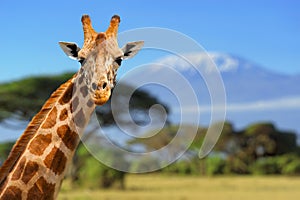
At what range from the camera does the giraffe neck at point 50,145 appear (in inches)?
232

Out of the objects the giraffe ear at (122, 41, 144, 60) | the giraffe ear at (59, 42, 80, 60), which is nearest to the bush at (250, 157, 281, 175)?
the giraffe ear at (122, 41, 144, 60)

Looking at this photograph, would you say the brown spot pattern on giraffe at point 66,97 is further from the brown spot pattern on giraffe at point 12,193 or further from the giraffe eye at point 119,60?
the brown spot pattern on giraffe at point 12,193

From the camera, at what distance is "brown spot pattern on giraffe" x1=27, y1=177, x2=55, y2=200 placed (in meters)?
5.88

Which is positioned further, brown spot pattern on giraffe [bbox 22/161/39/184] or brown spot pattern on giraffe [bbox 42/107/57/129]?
brown spot pattern on giraffe [bbox 42/107/57/129]

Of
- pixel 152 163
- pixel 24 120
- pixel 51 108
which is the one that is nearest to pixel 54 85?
pixel 24 120

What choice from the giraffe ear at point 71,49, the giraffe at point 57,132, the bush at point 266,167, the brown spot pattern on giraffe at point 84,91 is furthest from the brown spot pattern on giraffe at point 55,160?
the bush at point 266,167

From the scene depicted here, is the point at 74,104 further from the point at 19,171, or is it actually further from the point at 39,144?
the point at 19,171

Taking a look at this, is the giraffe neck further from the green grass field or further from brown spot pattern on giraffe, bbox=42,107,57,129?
the green grass field

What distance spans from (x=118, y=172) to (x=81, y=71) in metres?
27.2

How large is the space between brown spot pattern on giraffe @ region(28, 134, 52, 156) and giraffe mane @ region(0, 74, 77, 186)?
69 mm

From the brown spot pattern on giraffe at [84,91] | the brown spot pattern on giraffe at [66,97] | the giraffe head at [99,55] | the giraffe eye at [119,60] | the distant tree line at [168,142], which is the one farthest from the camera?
the distant tree line at [168,142]

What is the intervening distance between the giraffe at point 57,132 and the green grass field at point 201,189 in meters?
19.4

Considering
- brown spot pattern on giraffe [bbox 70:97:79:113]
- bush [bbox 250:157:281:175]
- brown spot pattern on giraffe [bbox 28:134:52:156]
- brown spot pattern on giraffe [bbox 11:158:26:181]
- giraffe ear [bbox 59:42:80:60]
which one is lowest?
bush [bbox 250:157:281:175]

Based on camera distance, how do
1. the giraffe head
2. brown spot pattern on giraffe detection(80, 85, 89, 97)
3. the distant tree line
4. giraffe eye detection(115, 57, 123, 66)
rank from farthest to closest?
the distant tree line → brown spot pattern on giraffe detection(80, 85, 89, 97) → giraffe eye detection(115, 57, 123, 66) → the giraffe head
